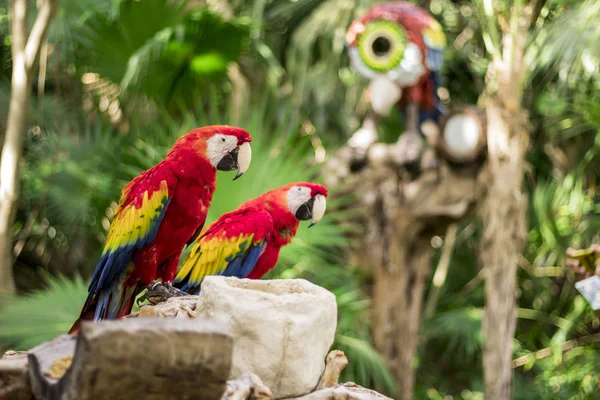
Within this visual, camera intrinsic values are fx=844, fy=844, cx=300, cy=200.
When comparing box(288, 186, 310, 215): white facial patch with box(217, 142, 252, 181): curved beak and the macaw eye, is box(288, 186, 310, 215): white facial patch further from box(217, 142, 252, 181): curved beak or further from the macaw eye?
the macaw eye

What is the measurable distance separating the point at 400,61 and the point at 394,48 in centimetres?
7

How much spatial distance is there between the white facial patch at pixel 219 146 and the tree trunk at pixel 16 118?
125cm

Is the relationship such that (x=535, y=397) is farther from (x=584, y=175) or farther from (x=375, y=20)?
(x=375, y=20)

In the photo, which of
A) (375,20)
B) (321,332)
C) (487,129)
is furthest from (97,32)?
(321,332)

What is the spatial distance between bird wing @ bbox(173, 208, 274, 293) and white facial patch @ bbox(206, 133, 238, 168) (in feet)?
1.45

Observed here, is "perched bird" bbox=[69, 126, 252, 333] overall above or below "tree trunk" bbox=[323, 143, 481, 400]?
above

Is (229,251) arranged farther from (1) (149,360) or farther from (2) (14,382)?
(1) (149,360)

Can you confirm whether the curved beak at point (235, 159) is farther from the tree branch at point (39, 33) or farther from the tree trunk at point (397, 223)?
the tree trunk at point (397, 223)

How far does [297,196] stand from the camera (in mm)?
2295

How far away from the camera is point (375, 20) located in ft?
12.7

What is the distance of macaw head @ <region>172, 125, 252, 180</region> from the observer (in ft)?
5.95

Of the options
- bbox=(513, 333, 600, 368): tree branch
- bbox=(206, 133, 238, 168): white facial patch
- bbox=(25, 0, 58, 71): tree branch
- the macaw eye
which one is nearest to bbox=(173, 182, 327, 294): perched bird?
bbox=(206, 133, 238, 168): white facial patch

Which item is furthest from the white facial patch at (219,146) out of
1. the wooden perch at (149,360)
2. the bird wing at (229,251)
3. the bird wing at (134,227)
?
the wooden perch at (149,360)

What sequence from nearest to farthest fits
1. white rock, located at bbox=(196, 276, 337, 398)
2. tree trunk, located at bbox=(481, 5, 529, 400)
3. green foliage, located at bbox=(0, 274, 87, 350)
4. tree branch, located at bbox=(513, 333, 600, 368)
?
white rock, located at bbox=(196, 276, 337, 398) → green foliage, located at bbox=(0, 274, 87, 350) → tree trunk, located at bbox=(481, 5, 529, 400) → tree branch, located at bbox=(513, 333, 600, 368)
